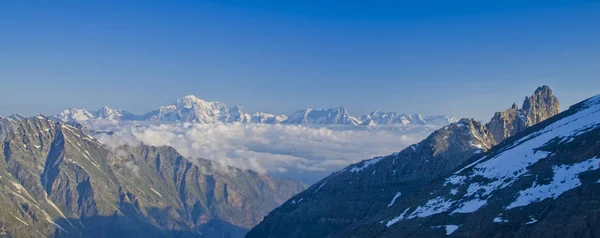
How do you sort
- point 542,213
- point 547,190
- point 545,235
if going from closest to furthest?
point 545,235 < point 542,213 < point 547,190

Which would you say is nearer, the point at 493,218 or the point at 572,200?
the point at 572,200

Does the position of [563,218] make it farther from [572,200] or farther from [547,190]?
[547,190]

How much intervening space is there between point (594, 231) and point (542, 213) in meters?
24.0

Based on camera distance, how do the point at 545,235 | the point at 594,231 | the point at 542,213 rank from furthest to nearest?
the point at 542,213
the point at 545,235
the point at 594,231

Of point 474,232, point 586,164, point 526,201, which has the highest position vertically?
point 586,164

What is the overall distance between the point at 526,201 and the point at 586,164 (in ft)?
86.9

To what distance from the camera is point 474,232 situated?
198 meters

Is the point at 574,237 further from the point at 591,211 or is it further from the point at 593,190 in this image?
the point at 593,190

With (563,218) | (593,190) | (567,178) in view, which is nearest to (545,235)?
(563,218)

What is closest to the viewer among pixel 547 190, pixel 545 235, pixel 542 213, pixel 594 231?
pixel 594 231

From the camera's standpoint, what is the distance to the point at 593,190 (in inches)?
6909

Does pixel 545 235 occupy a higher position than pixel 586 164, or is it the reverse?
pixel 586 164

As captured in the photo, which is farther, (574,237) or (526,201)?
(526,201)

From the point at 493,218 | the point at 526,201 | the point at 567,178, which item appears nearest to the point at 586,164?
the point at 567,178
